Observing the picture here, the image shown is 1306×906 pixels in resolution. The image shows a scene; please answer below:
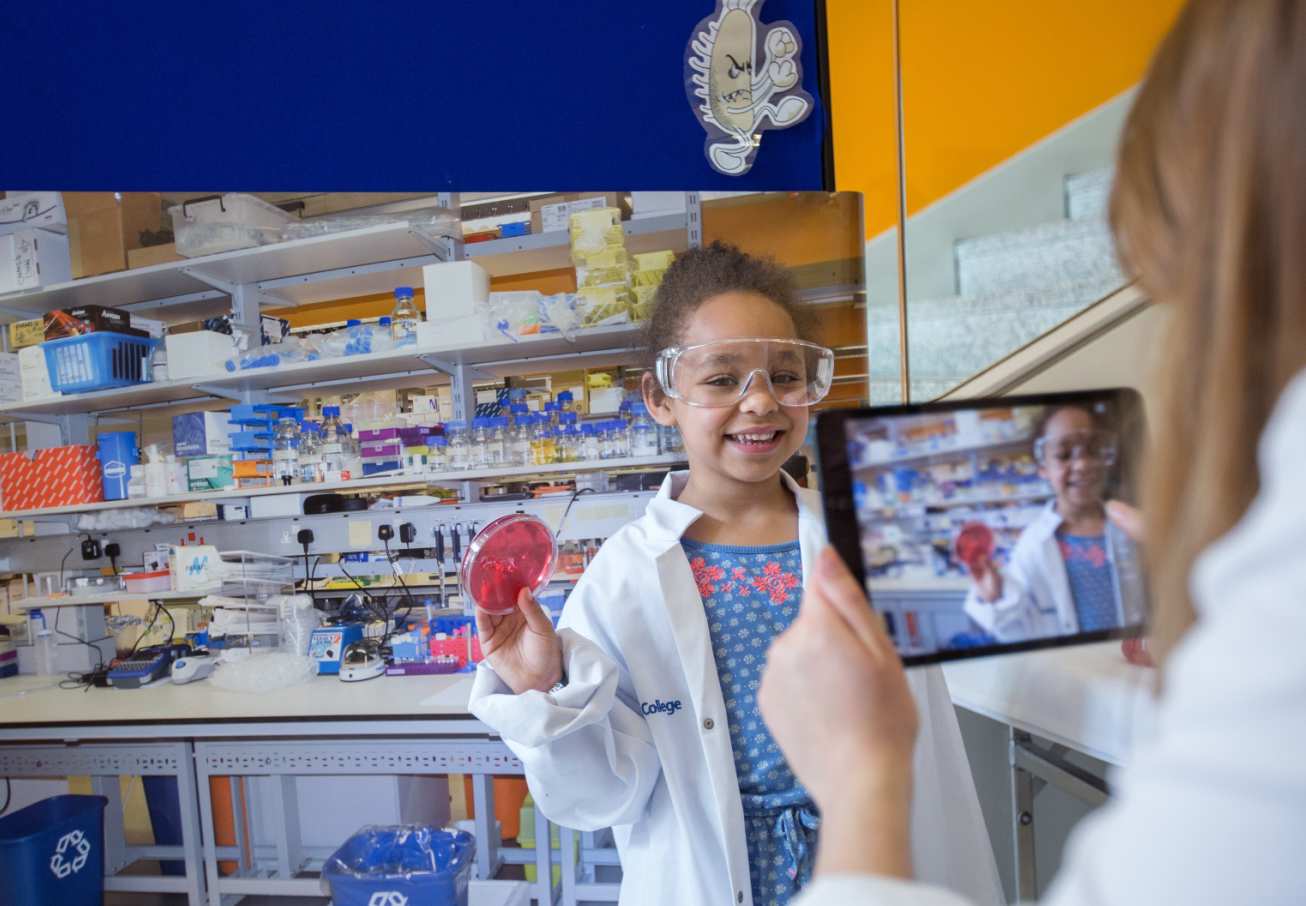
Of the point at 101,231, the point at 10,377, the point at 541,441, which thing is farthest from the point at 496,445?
the point at 10,377

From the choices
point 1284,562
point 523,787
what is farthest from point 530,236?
point 1284,562

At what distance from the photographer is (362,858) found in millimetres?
2412

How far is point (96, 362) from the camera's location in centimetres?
338

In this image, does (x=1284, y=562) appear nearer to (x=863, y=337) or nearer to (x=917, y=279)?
(x=863, y=337)

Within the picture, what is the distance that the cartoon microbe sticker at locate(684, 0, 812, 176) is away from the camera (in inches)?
75.9

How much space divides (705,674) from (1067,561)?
0.63 m

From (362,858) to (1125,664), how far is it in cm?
246

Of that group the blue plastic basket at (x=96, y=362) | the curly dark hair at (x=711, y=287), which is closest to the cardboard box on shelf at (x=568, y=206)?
the curly dark hair at (x=711, y=287)

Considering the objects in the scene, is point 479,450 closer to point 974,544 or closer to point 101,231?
point 101,231

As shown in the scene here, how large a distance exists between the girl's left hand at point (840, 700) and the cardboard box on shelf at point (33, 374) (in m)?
4.36

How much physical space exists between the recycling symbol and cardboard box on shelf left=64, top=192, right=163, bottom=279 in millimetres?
2567

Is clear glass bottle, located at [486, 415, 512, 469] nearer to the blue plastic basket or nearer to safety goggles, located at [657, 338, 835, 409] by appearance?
the blue plastic basket

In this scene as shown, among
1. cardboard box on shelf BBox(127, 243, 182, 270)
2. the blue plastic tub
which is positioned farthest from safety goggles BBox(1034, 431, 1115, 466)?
cardboard box on shelf BBox(127, 243, 182, 270)

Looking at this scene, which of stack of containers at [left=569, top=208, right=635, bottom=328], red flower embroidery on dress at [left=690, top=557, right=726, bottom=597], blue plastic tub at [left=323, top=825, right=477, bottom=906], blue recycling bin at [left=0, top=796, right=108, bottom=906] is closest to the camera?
red flower embroidery on dress at [left=690, top=557, right=726, bottom=597]
